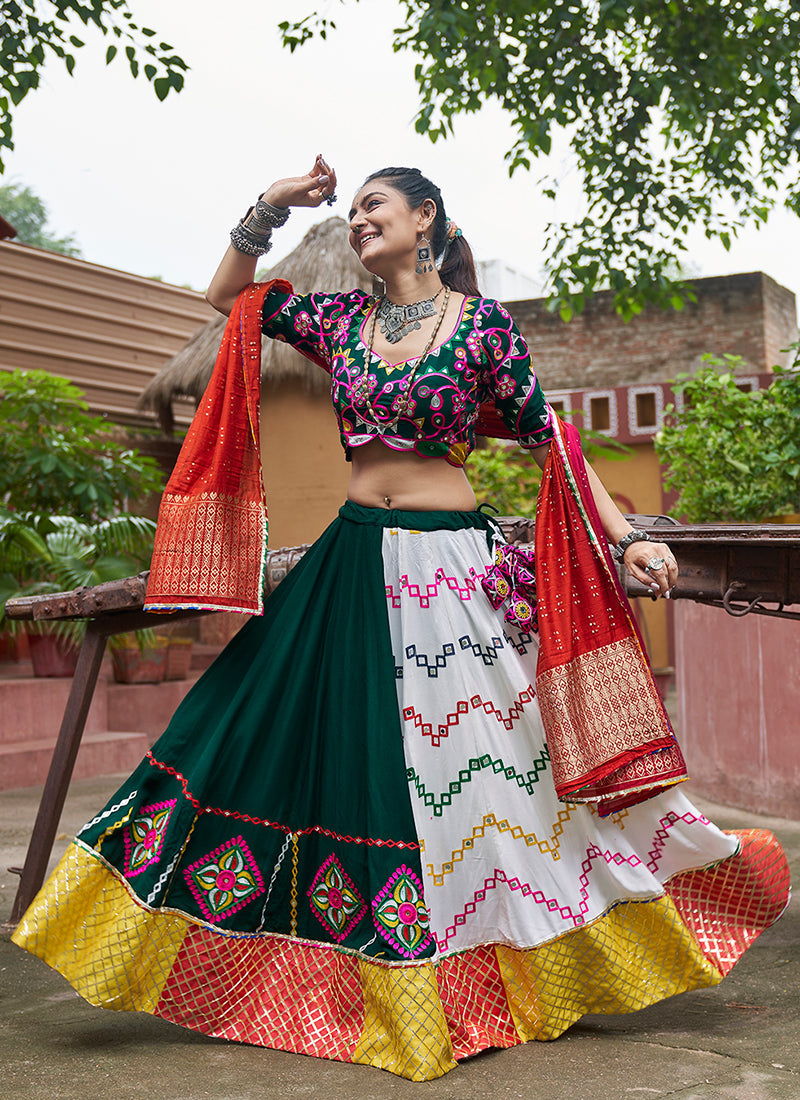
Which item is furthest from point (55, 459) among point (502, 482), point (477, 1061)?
point (477, 1061)

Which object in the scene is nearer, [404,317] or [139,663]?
[404,317]

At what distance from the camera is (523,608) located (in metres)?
2.73

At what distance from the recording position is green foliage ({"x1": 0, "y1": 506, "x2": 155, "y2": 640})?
7.57 meters

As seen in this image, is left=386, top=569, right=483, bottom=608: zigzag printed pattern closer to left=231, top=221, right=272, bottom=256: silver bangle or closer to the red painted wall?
left=231, top=221, right=272, bottom=256: silver bangle

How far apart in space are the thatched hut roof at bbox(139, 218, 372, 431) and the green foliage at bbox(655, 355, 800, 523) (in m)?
3.49

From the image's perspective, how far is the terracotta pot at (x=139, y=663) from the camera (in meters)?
8.27

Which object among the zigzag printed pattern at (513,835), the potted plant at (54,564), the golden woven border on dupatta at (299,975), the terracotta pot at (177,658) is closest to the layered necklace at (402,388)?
the zigzag printed pattern at (513,835)

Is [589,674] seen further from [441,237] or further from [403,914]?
[441,237]

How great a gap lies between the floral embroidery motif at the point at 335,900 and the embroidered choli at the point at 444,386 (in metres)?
0.98

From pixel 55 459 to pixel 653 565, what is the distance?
21.2 feet

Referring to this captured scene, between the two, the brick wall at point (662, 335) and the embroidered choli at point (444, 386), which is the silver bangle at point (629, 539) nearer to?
the embroidered choli at point (444, 386)

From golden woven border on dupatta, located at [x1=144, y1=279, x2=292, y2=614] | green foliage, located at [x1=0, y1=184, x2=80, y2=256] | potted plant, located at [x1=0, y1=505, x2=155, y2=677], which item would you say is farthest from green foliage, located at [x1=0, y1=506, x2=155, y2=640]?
green foliage, located at [x1=0, y1=184, x2=80, y2=256]

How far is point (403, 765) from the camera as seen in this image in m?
2.56

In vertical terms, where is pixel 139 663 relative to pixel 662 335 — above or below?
below
